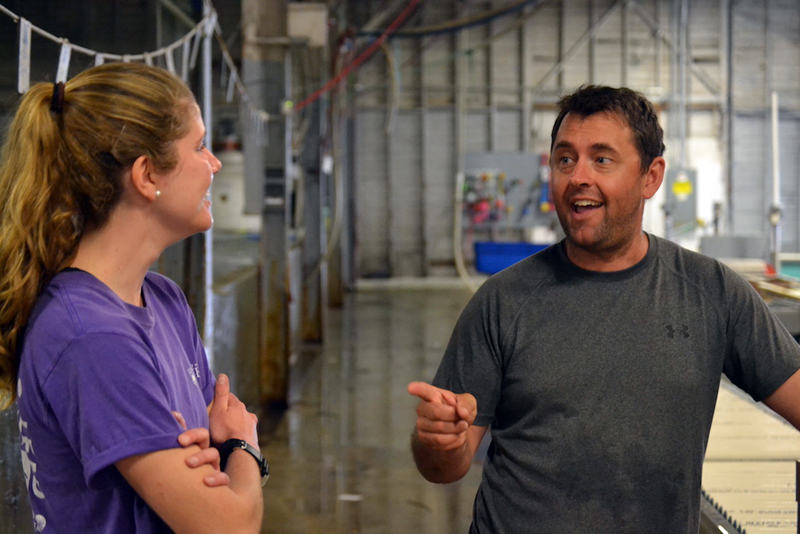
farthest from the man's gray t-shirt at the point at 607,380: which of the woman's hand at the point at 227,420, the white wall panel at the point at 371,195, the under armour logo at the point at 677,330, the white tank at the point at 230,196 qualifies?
the white wall panel at the point at 371,195

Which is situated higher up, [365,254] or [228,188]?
[228,188]

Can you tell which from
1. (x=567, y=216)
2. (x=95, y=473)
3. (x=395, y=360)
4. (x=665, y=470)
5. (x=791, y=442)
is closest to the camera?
(x=95, y=473)

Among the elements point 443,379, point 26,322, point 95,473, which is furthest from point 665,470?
point 26,322

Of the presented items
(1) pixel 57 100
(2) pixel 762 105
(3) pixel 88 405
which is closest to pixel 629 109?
(1) pixel 57 100

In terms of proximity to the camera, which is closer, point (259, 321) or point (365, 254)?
point (259, 321)

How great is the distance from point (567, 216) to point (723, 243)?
232 inches

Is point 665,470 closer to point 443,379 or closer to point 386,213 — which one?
point 443,379

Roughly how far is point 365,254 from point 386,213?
80cm

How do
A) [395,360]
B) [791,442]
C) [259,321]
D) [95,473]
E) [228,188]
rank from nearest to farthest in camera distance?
[95,473] → [791,442] → [259,321] → [228,188] → [395,360]

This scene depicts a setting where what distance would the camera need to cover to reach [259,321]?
19.4 ft

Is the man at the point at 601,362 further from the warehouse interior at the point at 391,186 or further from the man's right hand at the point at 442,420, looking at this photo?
the warehouse interior at the point at 391,186

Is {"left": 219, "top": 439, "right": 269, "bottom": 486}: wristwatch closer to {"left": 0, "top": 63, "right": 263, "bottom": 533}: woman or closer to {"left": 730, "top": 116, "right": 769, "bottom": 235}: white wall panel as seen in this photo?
{"left": 0, "top": 63, "right": 263, "bottom": 533}: woman

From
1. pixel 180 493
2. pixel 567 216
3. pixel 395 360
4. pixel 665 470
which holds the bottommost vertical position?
pixel 395 360

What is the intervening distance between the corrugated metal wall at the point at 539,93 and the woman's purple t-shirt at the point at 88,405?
12.7 m
